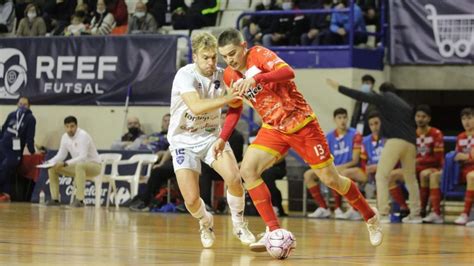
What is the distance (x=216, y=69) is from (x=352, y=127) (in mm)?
9387

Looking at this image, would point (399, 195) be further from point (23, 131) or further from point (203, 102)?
point (203, 102)

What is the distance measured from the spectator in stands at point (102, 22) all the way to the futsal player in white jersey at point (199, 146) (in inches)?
524

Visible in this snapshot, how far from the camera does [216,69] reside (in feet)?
31.3

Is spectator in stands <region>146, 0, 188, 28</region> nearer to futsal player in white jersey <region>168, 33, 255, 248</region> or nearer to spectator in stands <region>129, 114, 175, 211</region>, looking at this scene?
spectator in stands <region>129, 114, 175, 211</region>

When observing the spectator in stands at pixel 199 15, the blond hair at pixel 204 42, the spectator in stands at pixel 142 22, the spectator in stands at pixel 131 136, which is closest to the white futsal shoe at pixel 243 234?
the blond hair at pixel 204 42

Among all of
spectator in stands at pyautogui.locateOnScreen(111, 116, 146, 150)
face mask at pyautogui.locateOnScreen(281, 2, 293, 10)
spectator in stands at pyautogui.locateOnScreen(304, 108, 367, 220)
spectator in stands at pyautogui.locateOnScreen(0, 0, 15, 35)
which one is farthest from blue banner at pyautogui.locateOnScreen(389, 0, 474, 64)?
spectator in stands at pyautogui.locateOnScreen(0, 0, 15, 35)

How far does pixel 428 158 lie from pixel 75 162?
637 centimetres

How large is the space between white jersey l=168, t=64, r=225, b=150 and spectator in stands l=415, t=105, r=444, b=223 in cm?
724

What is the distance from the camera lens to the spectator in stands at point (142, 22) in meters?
22.1

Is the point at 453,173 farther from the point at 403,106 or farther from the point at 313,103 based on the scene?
the point at 313,103

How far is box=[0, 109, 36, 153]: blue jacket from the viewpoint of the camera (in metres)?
21.4

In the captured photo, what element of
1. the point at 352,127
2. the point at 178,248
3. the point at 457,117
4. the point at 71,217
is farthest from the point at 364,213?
the point at 457,117

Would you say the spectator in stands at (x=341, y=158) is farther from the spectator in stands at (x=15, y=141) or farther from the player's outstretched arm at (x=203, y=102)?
the player's outstretched arm at (x=203, y=102)

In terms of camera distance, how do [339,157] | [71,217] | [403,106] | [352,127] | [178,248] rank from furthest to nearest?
[352,127] < [339,157] < [403,106] < [71,217] < [178,248]
